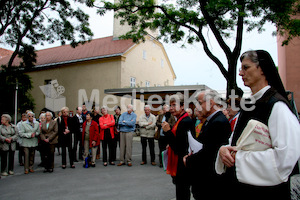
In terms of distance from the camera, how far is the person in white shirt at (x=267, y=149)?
4.36ft

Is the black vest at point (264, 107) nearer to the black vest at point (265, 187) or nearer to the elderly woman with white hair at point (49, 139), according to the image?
the black vest at point (265, 187)

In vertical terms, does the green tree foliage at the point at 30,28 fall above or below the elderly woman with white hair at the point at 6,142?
above

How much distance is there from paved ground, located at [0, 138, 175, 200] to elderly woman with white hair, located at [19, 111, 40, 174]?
323 millimetres

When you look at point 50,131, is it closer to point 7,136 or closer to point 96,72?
point 7,136

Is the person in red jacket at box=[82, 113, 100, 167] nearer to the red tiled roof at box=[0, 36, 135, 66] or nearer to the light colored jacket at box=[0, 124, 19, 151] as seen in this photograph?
the light colored jacket at box=[0, 124, 19, 151]

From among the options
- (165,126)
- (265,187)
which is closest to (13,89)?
(165,126)

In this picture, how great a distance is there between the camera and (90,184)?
621 centimetres

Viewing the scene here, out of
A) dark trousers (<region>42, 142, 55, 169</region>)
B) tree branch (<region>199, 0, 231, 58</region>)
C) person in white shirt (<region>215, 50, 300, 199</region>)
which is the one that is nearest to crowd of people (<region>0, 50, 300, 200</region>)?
person in white shirt (<region>215, 50, 300, 199</region>)

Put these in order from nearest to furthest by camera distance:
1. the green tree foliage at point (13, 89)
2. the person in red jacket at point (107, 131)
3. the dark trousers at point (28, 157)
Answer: the dark trousers at point (28, 157) → the person in red jacket at point (107, 131) → the green tree foliage at point (13, 89)

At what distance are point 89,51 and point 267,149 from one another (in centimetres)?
3082

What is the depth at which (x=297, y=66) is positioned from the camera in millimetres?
18141

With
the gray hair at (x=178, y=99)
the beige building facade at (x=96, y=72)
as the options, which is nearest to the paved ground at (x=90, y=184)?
the gray hair at (x=178, y=99)

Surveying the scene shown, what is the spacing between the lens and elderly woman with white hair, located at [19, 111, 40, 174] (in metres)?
7.76

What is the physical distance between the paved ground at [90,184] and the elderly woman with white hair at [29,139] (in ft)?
1.06
